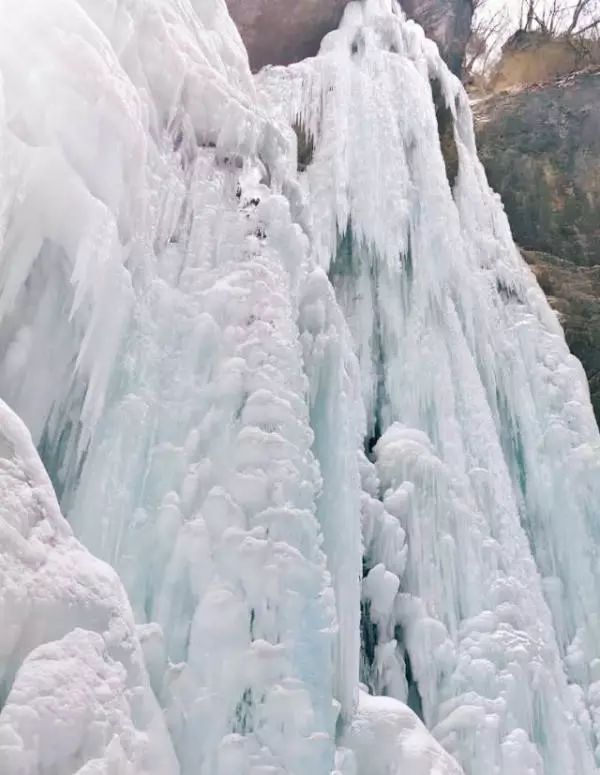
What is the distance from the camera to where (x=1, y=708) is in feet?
7.76

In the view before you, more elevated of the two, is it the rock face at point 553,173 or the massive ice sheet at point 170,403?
the rock face at point 553,173

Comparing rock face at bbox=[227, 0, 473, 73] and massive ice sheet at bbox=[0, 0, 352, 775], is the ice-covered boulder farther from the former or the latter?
rock face at bbox=[227, 0, 473, 73]

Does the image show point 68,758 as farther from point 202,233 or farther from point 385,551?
point 385,551

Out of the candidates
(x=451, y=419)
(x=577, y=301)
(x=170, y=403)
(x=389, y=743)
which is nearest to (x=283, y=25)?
(x=577, y=301)

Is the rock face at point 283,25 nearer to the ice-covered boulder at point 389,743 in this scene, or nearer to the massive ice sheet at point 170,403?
the massive ice sheet at point 170,403

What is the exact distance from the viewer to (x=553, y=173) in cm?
996

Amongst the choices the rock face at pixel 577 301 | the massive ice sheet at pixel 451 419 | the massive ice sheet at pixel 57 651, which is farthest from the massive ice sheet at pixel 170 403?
the rock face at pixel 577 301

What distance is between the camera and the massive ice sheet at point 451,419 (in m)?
5.21

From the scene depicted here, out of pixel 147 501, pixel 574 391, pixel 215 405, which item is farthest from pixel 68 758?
→ pixel 574 391

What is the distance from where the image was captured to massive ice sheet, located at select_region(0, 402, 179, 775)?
2404mm

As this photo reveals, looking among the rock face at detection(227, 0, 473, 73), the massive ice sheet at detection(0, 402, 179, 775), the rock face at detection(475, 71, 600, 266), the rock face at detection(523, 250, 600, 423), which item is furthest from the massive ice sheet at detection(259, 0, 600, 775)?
the massive ice sheet at detection(0, 402, 179, 775)

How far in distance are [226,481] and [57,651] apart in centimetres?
130

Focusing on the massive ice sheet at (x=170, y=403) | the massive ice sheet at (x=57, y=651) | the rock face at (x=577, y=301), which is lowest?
the massive ice sheet at (x=57, y=651)

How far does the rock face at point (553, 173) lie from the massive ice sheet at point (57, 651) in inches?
265
